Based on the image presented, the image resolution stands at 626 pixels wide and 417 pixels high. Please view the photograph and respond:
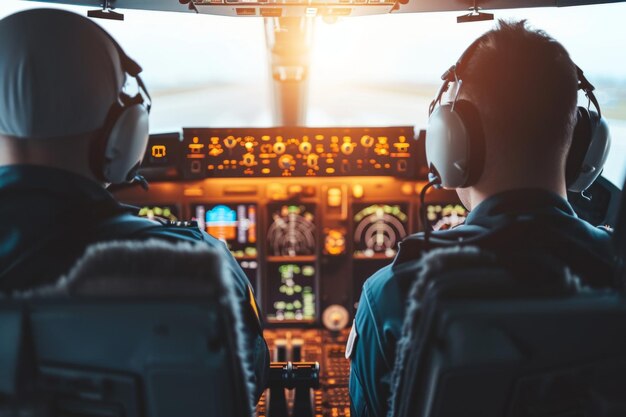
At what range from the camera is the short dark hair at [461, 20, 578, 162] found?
1.25 m

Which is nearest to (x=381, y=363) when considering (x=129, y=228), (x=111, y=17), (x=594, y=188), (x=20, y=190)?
(x=129, y=228)

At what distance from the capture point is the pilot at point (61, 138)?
1.11 meters

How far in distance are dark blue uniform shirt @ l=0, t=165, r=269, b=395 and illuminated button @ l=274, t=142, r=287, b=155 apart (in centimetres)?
148

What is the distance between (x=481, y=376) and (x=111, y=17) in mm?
1788

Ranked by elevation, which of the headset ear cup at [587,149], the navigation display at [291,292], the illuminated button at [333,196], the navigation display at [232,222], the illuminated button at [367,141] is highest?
the headset ear cup at [587,149]

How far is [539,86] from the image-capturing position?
1.26 m

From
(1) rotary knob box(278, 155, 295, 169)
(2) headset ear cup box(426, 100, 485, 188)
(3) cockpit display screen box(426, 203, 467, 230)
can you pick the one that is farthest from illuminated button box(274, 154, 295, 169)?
(2) headset ear cup box(426, 100, 485, 188)

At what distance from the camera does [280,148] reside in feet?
8.90

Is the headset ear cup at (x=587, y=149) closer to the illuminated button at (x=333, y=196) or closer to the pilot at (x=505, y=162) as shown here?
the pilot at (x=505, y=162)

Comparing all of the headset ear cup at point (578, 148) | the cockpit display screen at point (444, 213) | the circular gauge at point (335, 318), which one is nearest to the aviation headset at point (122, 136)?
the headset ear cup at point (578, 148)

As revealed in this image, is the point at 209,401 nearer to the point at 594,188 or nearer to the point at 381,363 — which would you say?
the point at 381,363

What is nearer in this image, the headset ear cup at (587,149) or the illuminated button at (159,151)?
the headset ear cup at (587,149)

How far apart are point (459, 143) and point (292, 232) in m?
1.66

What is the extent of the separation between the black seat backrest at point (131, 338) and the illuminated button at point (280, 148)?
1770 millimetres
